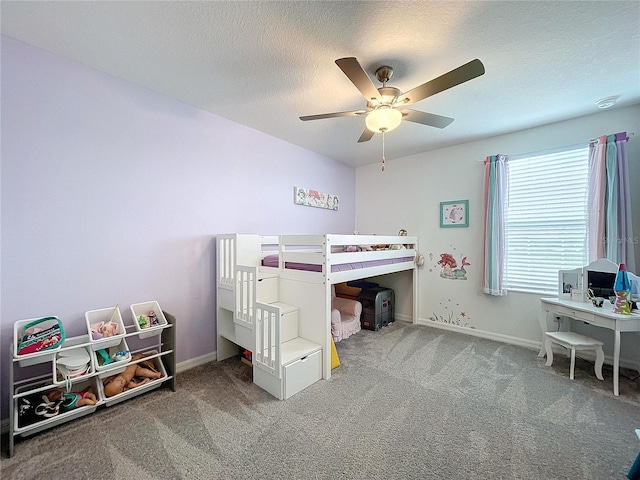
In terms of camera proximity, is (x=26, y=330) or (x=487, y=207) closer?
(x=26, y=330)

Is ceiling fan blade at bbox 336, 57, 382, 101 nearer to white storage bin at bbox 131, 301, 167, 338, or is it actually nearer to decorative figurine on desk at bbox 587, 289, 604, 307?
white storage bin at bbox 131, 301, 167, 338

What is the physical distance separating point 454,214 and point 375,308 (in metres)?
1.70

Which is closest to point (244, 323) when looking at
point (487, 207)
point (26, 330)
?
point (26, 330)

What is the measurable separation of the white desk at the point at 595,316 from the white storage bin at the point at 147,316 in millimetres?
3643

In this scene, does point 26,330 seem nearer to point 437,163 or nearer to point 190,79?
point 190,79

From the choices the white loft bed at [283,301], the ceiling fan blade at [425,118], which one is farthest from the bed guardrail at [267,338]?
the ceiling fan blade at [425,118]

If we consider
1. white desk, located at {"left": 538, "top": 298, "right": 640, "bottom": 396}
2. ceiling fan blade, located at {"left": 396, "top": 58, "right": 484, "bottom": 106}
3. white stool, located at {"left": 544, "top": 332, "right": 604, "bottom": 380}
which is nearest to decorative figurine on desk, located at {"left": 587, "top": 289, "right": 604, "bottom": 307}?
white desk, located at {"left": 538, "top": 298, "right": 640, "bottom": 396}

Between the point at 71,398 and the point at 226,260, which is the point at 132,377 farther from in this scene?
the point at 226,260

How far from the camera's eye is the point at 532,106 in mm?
2445

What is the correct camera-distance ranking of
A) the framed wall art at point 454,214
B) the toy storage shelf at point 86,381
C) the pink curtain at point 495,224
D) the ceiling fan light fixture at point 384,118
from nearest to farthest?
1. the toy storage shelf at point 86,381
2. the ceiling fan light fixture at point 384,118
3. the pink curtain at point 495,224
4. the framed wall art at point 454,214

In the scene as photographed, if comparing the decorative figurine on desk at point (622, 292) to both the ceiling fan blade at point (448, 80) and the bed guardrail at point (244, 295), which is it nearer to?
the ceiling fan blade at point (448, 80)

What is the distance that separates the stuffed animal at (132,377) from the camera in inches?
74.4

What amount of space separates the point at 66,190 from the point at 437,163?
4.05 metres

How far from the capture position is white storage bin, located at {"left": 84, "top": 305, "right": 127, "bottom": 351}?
1.80 metres
